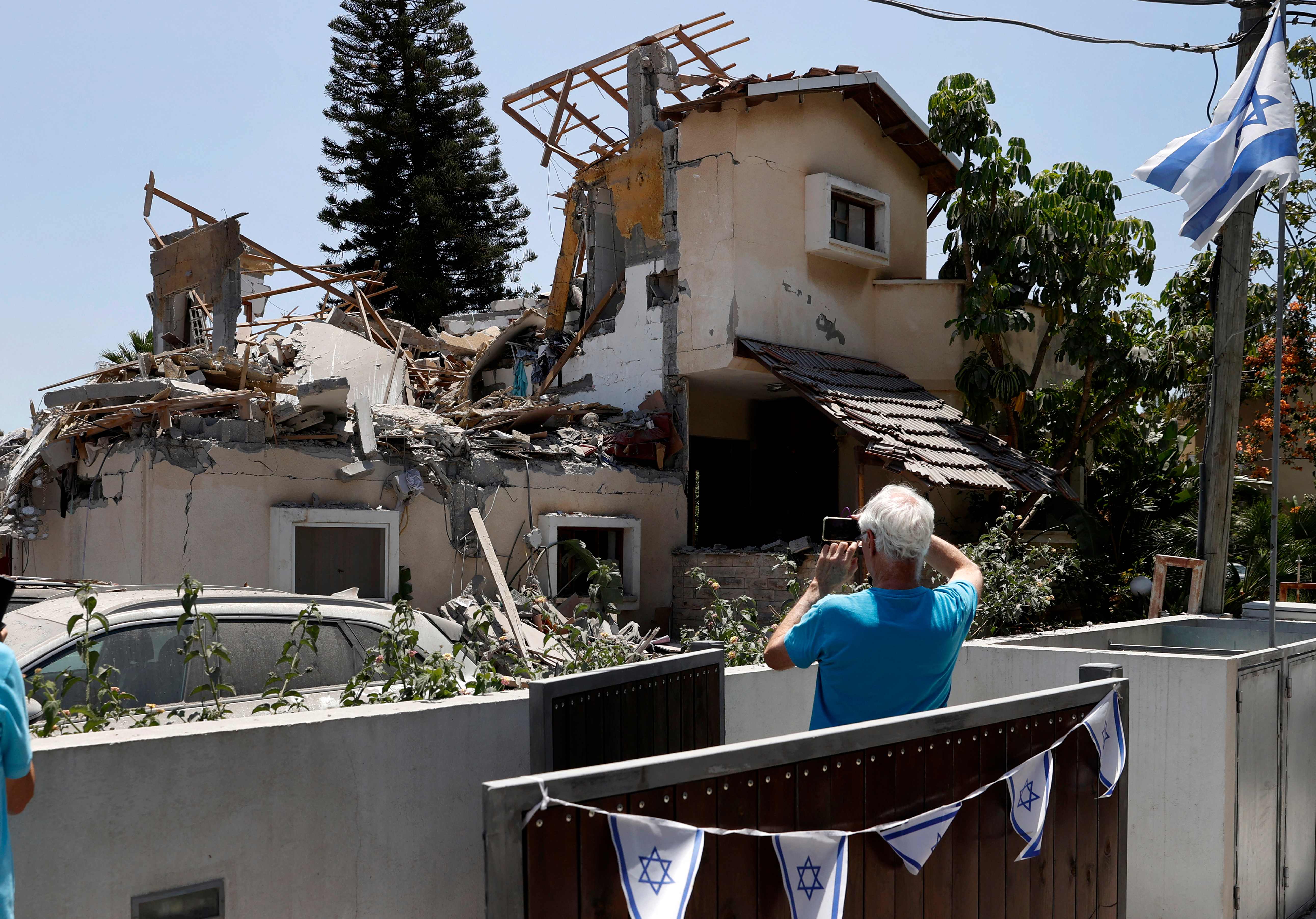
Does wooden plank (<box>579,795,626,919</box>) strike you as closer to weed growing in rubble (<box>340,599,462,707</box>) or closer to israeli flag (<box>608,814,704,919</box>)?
israeli flag (<box>608,814,704,919</box>)

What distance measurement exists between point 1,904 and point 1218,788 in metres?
4.79

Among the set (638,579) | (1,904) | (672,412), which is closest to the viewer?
(1,904)

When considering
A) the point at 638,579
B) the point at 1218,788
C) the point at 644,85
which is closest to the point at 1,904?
the point at 1218,788

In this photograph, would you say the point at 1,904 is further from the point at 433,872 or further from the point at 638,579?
the point at 638,579

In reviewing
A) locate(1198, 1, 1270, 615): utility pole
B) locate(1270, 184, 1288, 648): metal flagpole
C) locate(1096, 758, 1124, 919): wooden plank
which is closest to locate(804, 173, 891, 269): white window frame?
locate(1198, 1, 1270, 615): utility pole

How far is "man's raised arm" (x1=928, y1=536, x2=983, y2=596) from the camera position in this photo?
12.6 ft

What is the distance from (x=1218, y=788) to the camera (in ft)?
15.8

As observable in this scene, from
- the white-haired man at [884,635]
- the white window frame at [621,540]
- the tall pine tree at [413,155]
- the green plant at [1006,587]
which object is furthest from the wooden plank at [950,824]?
the tall pine tree at [413,155]

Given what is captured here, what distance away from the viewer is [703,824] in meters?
2.47

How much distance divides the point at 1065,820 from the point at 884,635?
105cm

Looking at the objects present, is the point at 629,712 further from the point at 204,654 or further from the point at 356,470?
the point at 356,470

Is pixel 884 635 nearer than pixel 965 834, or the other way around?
pixel 965 834

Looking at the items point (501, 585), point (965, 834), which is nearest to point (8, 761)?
point (965, 834)

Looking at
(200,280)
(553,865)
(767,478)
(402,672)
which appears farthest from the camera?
(767,478)
